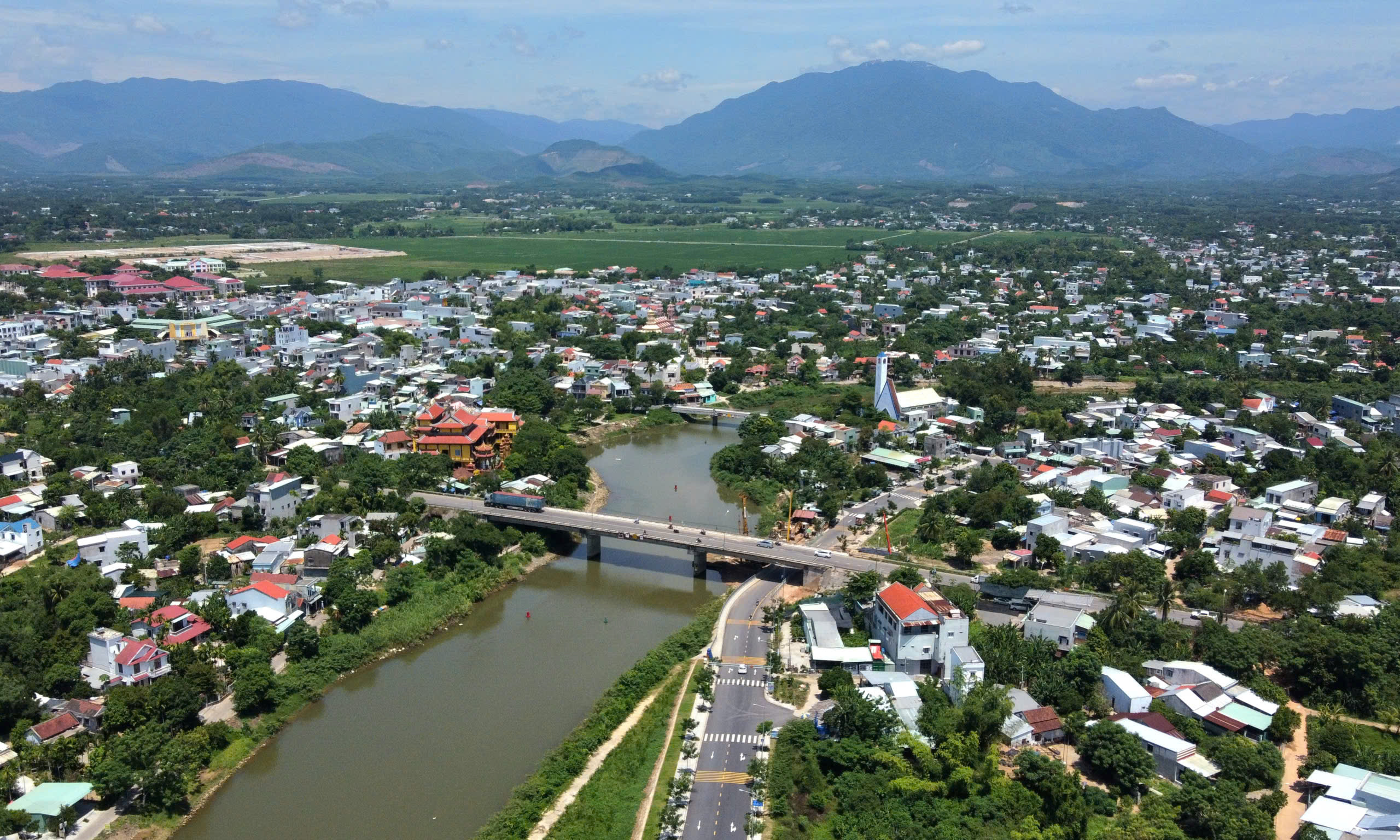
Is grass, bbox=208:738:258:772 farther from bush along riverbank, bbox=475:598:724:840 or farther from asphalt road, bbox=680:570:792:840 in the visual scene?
asphalt road, bbox=680:570:792:840

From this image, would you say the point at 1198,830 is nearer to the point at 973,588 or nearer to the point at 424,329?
the point at 973,588

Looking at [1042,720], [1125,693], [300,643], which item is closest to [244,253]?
[300,643]

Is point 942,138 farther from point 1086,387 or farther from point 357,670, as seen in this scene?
point 357,670

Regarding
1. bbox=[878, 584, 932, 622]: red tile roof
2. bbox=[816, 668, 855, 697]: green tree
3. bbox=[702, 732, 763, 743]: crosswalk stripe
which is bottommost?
bbox=[702, 732, 763, 743]: crosswalk stripe

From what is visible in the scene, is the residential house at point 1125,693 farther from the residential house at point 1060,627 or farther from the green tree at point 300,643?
the green tree at point 300,643

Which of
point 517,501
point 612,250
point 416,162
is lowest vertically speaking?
point 517,501

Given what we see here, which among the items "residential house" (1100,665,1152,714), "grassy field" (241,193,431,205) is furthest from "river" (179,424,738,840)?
"grassy field" (241,193,431,205)
